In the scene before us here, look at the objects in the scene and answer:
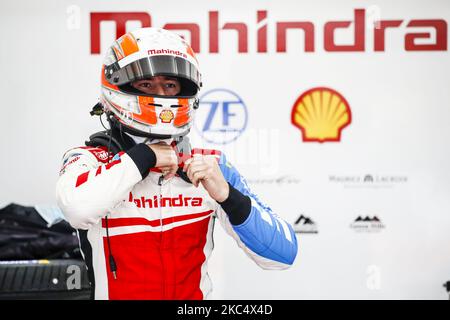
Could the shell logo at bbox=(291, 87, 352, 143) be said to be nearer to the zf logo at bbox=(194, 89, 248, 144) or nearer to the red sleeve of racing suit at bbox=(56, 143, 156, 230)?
the zf logo at bbox=(194, 89, 248, 144)

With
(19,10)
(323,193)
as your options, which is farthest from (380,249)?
(19,10)

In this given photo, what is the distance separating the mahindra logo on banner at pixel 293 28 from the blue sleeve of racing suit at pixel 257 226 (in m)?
1.39

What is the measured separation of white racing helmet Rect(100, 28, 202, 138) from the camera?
1402 mm

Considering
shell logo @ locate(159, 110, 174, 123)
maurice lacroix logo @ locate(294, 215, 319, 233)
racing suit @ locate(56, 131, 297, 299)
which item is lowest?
maurice lacroix logo @ locate(294, 215, 319, 233)

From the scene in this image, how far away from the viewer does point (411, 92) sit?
8.88 ft

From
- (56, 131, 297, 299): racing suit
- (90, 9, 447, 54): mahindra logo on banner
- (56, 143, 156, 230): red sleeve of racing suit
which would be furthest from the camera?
(90, 9, 447, 54): mahindra logo on banner

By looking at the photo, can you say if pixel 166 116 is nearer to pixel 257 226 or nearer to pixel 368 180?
pixel 257 226

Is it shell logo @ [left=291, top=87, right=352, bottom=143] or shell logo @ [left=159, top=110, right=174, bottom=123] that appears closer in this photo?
shell logo @ [left=159, top=110, right=174, bottom=123]

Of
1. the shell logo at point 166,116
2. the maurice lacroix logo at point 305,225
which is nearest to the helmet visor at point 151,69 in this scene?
the shell logo at point 166,116

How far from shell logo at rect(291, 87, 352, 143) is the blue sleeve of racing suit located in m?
1.33

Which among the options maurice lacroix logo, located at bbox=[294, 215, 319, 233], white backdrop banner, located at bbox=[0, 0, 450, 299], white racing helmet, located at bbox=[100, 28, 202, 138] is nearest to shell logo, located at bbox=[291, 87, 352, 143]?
white backdrop banner, located at bbox=[0, 0, 450, 299]

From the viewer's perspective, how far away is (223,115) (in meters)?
2.70
